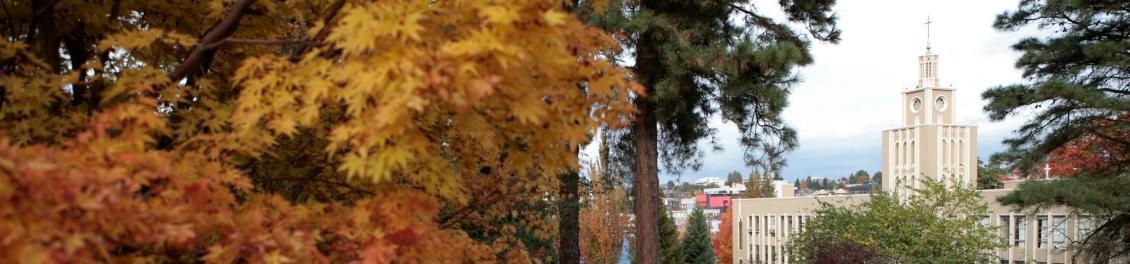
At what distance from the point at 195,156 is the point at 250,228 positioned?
457mm

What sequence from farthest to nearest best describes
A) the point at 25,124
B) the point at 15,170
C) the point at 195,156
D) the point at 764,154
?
the point at 764,154 < the point at 25,124 < the point at 195,156 < the point at 15,170

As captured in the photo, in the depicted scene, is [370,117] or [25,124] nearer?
[370,117]

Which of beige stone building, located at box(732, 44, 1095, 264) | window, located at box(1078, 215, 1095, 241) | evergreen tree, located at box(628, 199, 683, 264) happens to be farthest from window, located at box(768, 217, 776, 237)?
window, located at box(1078, 215, 1095, 241)

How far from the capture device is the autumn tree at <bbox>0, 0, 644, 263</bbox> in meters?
2.23

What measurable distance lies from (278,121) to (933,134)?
168 feet

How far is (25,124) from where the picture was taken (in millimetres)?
3100

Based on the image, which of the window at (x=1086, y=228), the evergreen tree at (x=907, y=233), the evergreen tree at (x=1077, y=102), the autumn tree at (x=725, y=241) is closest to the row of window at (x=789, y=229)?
the window at (x=1086, y=228)

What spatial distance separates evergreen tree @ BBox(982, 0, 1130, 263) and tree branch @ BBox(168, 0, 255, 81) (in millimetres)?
10867

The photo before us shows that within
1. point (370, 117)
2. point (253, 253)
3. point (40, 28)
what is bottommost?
point (253, 253)

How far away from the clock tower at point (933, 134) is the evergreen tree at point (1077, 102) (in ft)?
123

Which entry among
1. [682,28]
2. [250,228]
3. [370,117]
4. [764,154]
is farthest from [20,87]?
[764,154]

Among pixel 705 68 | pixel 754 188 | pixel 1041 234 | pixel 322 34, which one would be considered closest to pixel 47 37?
pixel 322 34

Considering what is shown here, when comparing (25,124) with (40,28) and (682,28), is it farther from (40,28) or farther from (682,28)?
(682,28)

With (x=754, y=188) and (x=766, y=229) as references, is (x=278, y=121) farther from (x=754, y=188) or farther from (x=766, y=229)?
(x=754, y=188)
